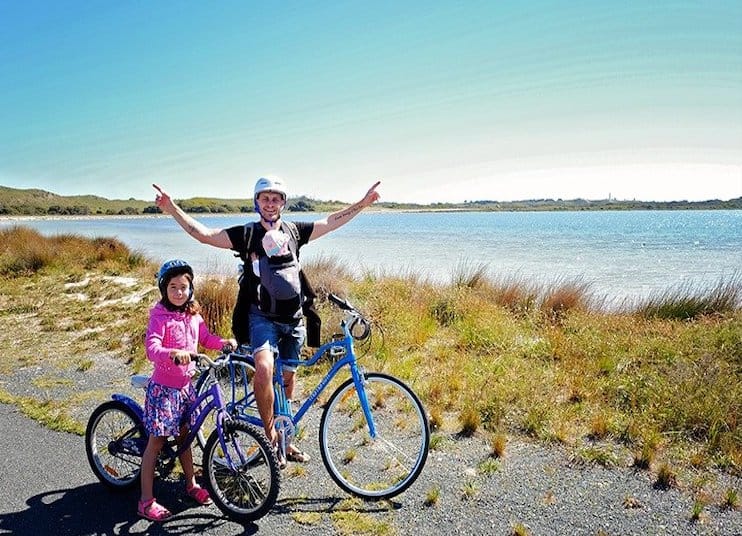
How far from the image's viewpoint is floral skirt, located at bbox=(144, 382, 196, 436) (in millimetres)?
3316

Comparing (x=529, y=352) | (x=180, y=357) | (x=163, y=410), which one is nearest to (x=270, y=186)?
(x=180, y=357)

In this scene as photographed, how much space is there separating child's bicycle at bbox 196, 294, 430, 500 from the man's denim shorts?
0.32 ft

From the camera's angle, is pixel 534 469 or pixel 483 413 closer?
pixel 534 469

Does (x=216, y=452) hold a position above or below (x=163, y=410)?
below

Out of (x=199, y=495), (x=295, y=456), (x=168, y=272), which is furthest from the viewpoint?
(x=295, y=456)

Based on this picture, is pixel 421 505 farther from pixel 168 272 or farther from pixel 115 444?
pixel 168 272

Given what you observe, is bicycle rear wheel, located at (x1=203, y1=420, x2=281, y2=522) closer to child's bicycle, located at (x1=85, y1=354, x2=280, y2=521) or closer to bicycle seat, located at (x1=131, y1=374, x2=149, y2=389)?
child's bicycle, located at (x1=85, y1=354, x2=280, y2=521)

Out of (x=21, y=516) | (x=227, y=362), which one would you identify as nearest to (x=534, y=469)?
(x=227, y=362)

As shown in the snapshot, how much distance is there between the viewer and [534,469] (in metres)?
4.05

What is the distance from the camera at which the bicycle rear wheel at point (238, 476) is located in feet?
10.8

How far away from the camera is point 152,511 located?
3316mm

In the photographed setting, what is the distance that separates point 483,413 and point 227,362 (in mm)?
2730

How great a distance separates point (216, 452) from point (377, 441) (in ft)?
5.03

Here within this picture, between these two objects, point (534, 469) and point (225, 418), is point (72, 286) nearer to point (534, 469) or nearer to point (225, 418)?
point (225, 418)
